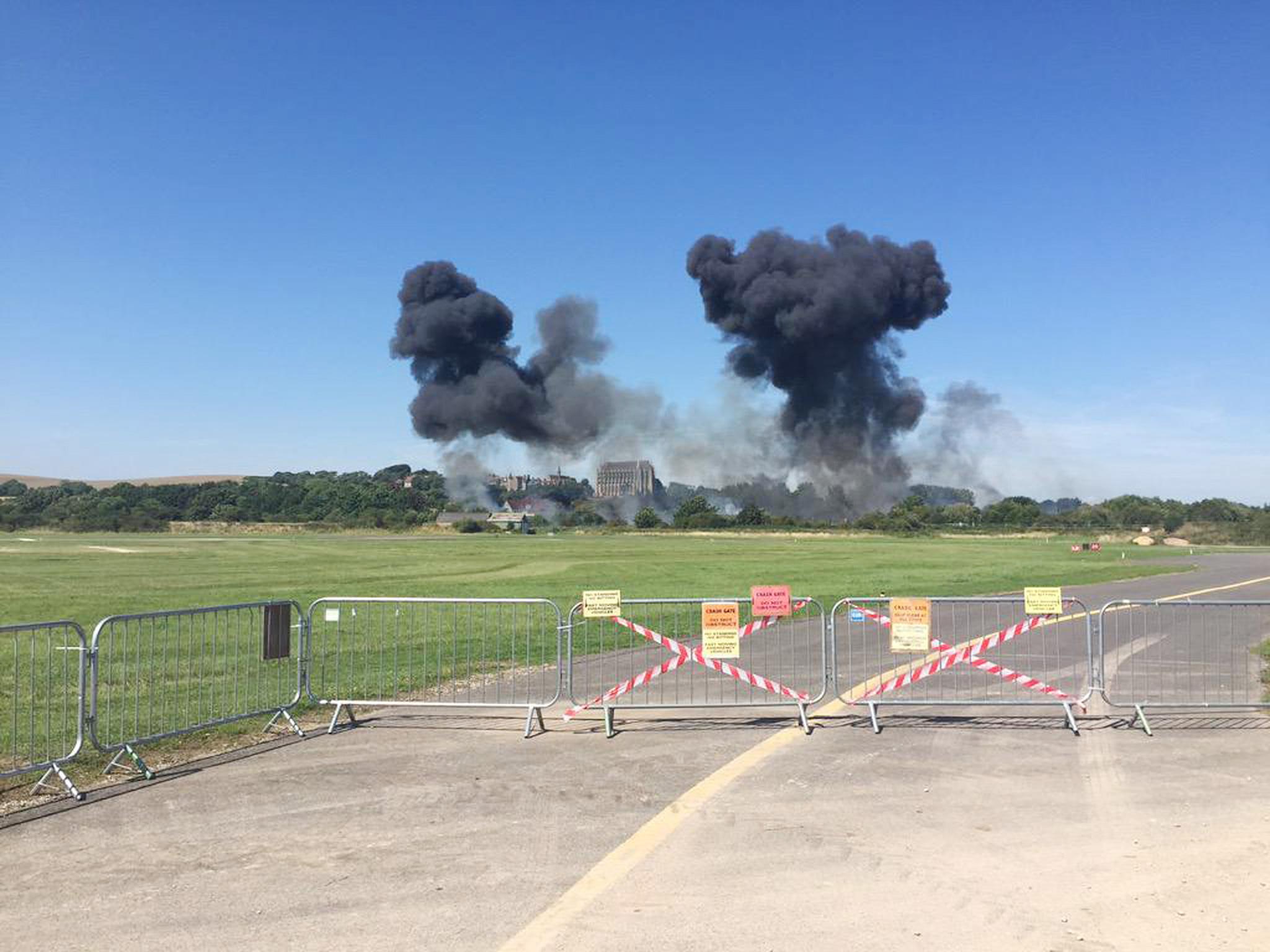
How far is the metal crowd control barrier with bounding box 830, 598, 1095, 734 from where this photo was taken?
28.8ft

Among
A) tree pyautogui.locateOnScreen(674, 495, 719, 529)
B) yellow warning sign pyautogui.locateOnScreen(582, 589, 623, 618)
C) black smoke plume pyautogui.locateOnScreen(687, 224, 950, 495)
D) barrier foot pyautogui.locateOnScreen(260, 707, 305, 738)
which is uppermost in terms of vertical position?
black smoke plume pyautogui.locateOnScreen(687, 224, 950, 495)

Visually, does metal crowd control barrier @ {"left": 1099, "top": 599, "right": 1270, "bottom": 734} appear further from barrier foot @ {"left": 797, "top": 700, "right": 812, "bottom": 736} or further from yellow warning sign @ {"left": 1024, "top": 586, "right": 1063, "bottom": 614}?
barrier foot @ {"left": 797, "top": 700, "right": 812, "bottom": 736}

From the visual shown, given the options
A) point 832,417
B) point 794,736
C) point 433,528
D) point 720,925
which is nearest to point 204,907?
point 720,925

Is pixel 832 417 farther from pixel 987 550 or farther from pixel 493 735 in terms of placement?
pixel 493 735

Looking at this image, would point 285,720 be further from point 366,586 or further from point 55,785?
point 366,586

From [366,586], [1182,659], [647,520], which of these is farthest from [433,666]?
[647,520]

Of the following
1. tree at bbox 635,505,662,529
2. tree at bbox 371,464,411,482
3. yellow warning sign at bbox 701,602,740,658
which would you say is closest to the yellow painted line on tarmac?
yellow warning sign at bbox 701,602,740,658

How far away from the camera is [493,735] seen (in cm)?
805

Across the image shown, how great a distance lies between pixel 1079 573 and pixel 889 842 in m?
30.6

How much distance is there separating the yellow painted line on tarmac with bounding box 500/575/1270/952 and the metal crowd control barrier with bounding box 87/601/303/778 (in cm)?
350

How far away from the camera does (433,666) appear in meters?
11.8

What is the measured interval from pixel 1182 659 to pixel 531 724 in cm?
829

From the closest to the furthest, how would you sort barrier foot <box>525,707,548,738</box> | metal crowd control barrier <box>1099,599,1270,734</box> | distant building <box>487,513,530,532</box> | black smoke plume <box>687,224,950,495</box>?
barrier foot <box>525,707,548,738</box>, metal crowd control barrier <box>1099,599,1270,734</box>, black smoke plume <box>687,224,950,495</box>, distant building <box>487,513,530,532</box>

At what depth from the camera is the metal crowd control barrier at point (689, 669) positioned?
8.55m
